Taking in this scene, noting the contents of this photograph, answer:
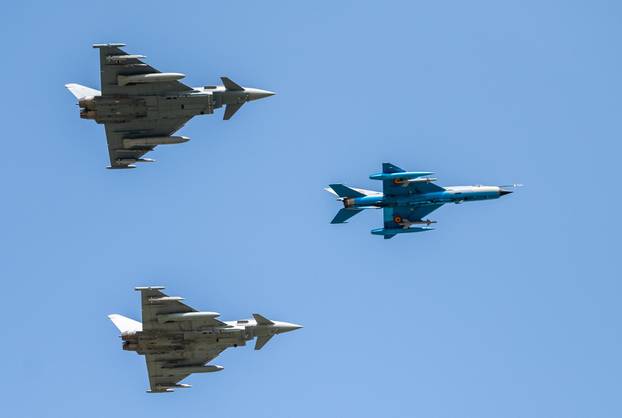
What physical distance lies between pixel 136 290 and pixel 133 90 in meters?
10.2

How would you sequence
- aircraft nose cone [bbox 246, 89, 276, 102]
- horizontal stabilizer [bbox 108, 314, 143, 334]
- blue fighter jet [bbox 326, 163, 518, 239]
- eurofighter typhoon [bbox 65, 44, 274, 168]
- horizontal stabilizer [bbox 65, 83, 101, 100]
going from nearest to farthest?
eurofighter typhoon [bbox 65, 44, 274, 168] < aircraft nose cone [bbox 246, 89, 276, 102] < horizontal stabilizer [bbox 65, 83, 101, 100] < horizontal stabilizer [bbox 108, 314, 143, 334] < blue fighter jet [bbox 326, 163, 518, 239]

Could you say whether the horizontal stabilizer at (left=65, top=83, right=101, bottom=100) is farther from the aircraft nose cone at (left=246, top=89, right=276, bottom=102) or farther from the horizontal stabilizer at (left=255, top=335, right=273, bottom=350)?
the horizontal stabilizer at (left=255, top=335, right=273, bottom=350)

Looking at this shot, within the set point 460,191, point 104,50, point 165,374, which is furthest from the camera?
point 460,191

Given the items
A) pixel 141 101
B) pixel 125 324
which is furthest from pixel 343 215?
pixel 141 101

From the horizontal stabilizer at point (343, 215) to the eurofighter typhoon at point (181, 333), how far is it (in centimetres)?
1062

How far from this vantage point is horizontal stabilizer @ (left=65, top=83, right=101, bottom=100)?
67938 mm

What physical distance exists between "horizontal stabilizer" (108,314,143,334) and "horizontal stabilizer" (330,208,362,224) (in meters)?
13.4

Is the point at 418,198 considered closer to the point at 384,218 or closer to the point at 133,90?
the point at 384,218

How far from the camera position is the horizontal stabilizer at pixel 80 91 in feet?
223

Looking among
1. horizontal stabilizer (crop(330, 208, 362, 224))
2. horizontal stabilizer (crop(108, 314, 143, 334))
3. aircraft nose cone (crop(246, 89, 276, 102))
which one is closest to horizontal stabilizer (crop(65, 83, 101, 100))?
aircraft nose cone (crop(246, 89, 276, 102))

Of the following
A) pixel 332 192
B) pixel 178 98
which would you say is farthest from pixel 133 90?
pixel 332 192

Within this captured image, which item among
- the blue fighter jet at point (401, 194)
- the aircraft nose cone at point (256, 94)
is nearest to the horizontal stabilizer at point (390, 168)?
the blue fighter jet at point (401, 194)

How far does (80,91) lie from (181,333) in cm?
1377

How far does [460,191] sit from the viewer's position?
75250 millimetres
